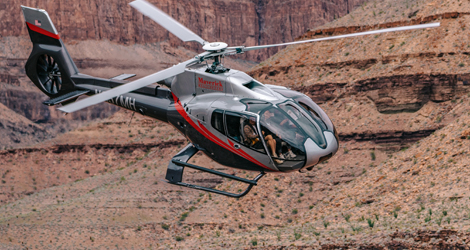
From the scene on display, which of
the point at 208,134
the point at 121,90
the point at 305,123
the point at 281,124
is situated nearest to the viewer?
the point at 121,90

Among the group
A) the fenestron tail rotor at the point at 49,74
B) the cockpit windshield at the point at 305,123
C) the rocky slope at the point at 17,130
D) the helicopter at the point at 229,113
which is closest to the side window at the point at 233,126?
the helicopter at the point at 229,113

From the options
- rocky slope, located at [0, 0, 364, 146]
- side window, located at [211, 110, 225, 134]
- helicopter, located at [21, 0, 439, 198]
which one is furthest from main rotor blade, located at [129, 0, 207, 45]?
rocky slope, located at [0, 0, 364, 146]

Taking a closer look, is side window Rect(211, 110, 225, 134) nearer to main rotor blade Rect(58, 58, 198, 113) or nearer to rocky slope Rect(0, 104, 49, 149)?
main rotor blade Rect(58, 58, 198, 113)

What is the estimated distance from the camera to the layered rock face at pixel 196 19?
131m

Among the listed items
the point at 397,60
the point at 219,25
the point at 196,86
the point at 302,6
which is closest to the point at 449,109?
the point at 397,60

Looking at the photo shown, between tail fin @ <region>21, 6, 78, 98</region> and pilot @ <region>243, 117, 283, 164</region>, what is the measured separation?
31.3 feet

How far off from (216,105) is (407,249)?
36.5 ft

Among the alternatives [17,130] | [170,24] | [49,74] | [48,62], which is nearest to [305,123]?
[170,24]

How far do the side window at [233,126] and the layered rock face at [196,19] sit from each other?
360 ft

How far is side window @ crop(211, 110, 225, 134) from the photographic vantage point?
20103mm

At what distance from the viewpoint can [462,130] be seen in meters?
36.9

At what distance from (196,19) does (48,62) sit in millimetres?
120315

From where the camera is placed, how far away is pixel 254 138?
766 inches

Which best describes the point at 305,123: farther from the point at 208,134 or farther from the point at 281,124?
the point at 208,134
